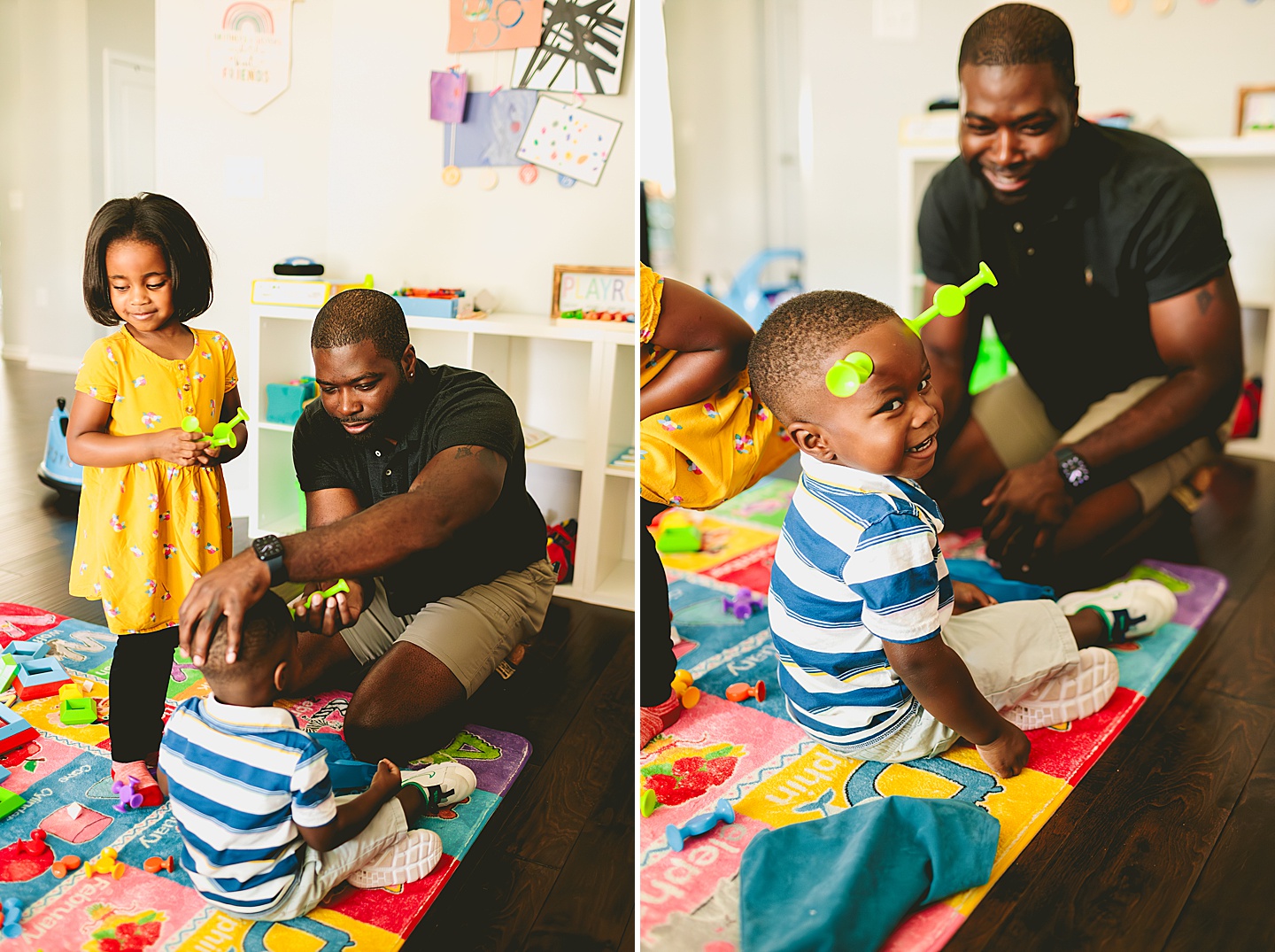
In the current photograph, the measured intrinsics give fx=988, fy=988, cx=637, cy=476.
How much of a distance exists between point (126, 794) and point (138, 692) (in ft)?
0.35

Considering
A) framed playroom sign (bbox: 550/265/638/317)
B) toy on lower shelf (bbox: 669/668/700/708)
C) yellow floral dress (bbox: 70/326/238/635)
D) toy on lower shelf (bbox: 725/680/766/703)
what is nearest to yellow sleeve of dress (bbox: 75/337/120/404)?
yellow floral dress (bbox: 70/326/238/635)

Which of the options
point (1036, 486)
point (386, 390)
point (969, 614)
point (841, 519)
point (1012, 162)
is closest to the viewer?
point (386, 390)

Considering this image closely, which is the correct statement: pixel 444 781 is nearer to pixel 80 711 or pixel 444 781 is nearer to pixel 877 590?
pixel 80 711

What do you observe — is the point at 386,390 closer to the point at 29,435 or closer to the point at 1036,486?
the point at 29,435

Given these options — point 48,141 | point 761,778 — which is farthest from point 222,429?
point 761,778

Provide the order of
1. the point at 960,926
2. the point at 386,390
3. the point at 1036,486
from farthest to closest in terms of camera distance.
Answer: the point at 1036,486
the point at 960,926
the point at 386,390

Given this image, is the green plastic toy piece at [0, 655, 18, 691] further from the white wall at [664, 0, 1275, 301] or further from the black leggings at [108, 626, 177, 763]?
the white wall at [664, 0, 1275, 301]

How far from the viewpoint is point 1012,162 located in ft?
5.78

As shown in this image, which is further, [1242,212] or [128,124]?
[1242,212]

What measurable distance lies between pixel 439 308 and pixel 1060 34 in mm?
1219

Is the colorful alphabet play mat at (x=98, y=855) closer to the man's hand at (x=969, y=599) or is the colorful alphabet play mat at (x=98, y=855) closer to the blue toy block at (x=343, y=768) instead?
the blue toy block at (x=343, y=768)

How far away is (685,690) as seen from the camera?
1577mm

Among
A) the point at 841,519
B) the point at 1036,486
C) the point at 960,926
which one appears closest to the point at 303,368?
the point at 841,519

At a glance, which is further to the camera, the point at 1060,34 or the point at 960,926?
the point at 1060,34
